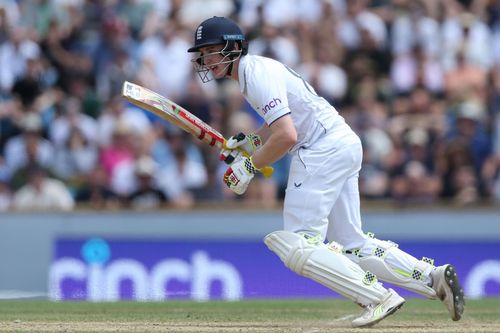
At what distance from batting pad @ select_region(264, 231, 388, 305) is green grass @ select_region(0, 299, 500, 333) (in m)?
0.23

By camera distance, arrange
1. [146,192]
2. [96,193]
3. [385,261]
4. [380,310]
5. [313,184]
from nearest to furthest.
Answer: [380,310] < [313,184] < [385,261] < [146,192] < [96,193]

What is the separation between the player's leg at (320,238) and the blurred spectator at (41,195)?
5810mm

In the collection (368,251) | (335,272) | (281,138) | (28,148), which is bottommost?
(335,272)

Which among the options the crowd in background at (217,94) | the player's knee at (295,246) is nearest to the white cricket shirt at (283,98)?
the player's knee at (295,246)

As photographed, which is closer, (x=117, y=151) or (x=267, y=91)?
(x=267, y=91)

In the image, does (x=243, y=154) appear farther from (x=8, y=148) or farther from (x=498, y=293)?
(x=8, y=148)

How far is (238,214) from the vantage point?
12.1 m

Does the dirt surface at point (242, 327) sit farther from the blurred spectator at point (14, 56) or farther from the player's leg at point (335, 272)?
the blurred spectator at point (14, 56)

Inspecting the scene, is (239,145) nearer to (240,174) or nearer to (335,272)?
(240,174)

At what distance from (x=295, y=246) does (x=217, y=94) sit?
6.74m

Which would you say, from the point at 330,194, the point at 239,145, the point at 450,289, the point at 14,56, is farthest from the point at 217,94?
the point at 450,289

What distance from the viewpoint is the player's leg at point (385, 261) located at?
23.6ft

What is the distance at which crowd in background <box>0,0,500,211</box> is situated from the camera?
487 inches

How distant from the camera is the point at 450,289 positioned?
716 cm
